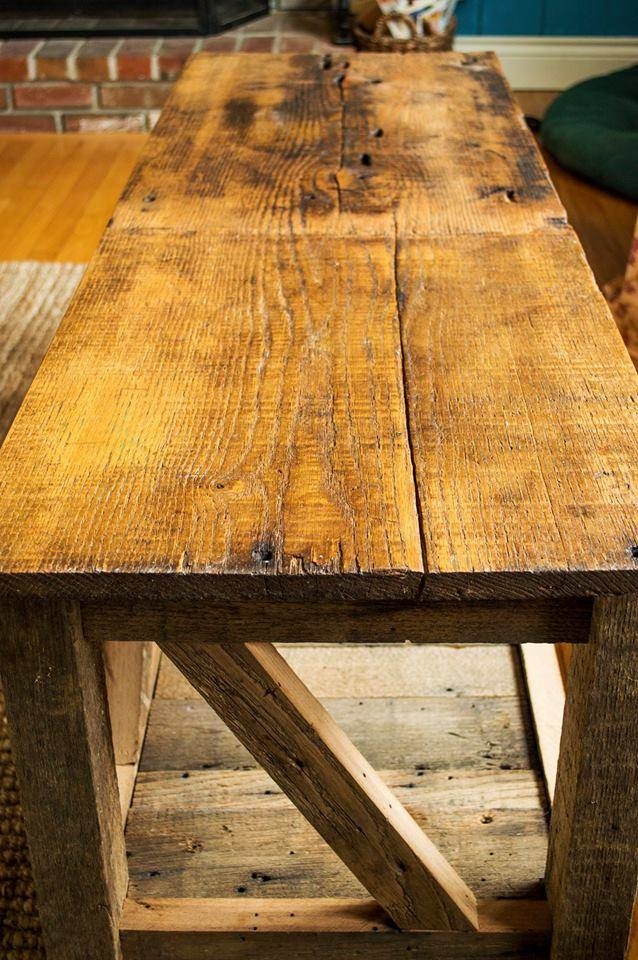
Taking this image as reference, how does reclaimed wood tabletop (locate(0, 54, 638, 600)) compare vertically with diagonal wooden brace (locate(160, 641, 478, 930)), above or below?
above

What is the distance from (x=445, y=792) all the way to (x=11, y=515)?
2.23ft

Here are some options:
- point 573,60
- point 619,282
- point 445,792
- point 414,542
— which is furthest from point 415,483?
point 573,60

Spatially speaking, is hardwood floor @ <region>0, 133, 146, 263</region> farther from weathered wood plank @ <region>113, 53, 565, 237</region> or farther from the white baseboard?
the white baseboard

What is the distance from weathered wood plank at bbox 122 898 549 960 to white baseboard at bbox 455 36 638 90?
325cm

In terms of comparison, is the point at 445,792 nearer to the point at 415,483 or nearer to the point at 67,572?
the point at 415,483

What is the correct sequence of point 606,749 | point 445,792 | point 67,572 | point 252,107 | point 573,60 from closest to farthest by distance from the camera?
point 67,572
point 606,749
point 445,792
point 252,107
point 573,60

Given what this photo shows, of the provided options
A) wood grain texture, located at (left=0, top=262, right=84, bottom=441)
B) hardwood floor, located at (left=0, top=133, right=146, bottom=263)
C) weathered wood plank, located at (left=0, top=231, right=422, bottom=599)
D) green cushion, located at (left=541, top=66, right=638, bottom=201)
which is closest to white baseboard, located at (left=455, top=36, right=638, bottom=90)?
green cushion, located at (left=541, top=66, right=638, bottom=201)

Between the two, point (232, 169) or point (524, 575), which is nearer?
point (524, 575)

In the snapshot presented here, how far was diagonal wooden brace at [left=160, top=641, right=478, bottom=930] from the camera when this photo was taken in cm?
93

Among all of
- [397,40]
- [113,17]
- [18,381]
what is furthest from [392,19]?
[18,381]

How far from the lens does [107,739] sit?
0.96 m

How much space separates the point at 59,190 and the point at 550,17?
1733mm

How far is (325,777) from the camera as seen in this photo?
0.96 meters

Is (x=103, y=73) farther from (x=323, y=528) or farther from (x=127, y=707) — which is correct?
(x=323, y=528)
